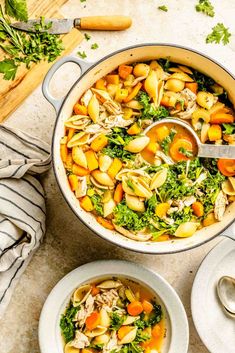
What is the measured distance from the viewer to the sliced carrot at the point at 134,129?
1.59 metres

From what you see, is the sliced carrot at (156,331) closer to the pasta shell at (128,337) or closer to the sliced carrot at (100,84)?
the pasta shell at (128,337)

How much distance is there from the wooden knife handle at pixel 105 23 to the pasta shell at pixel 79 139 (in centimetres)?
33

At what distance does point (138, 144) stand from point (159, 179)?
0.10m

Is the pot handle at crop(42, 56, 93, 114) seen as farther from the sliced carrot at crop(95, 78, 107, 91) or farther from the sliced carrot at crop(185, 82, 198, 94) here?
the sliced carrot at crop(185, 82, 198, 94)

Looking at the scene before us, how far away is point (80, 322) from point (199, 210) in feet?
1.46

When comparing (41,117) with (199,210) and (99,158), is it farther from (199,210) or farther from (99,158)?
(199,210)

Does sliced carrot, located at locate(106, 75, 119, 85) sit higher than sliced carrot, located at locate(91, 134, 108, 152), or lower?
higher

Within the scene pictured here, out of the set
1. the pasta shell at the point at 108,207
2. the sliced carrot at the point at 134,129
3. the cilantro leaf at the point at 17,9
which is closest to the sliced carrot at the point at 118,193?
the pasta shell at the point at 108,207

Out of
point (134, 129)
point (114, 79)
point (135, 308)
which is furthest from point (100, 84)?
point (135, 308)

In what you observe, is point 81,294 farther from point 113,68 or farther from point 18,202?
point 113,68

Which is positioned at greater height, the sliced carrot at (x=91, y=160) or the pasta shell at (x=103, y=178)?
the sliced carrot at (x=91, y=160)

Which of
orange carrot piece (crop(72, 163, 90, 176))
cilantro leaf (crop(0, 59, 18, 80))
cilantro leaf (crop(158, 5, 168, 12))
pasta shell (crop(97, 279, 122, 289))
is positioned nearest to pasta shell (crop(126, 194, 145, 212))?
orange carrot piece (crop(72, 163, 90, 176))

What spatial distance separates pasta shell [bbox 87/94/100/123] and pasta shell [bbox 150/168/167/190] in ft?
0.70

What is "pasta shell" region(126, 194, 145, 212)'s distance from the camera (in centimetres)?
159
